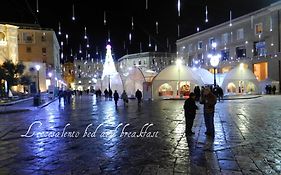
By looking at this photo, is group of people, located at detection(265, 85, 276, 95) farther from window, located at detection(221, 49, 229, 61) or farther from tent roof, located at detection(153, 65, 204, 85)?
window, located at detection(221, 49, 229, 61)

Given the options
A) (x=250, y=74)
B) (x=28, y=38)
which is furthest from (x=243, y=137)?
(x=28, y=38)

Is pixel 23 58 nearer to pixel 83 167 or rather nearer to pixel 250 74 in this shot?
pixel 250 74

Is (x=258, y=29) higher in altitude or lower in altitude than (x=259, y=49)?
higher

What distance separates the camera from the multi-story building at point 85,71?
4392 inches

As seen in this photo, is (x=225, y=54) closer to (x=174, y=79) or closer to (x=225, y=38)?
(x=225, y=38)

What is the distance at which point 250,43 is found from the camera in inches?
2080

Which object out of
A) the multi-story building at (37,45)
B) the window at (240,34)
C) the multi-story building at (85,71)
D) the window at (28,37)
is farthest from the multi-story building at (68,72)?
the window at (240,34)

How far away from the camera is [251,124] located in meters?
11.9

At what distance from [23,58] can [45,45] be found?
571cm

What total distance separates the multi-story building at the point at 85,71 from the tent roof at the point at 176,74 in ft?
251

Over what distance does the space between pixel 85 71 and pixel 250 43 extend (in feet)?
234

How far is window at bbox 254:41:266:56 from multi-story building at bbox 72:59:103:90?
223 feet

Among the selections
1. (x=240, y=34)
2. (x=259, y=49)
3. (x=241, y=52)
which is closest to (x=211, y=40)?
(x=240, y=34)

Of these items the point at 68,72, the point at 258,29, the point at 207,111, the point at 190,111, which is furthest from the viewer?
the point at 68,72
